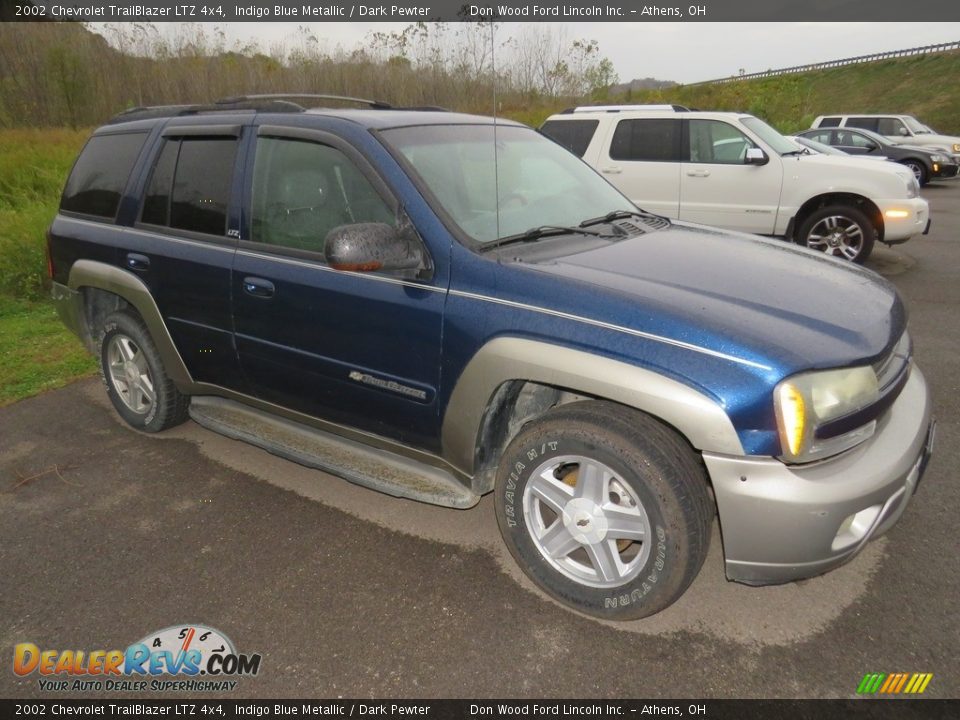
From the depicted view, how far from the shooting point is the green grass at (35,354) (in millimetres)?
5289

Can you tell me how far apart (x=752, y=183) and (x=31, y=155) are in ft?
39.9

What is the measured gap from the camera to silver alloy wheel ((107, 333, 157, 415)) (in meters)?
4.21

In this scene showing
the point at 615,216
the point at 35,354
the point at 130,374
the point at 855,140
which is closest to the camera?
the point at 615,216

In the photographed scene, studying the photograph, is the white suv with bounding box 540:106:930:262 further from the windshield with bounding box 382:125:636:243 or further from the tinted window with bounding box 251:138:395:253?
the tinted window with bounding box 251:138:395:253

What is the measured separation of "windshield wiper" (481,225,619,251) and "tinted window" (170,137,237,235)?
1.49m

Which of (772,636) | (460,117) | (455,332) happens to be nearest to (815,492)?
(772,636)

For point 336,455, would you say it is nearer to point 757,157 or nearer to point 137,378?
point 137,378

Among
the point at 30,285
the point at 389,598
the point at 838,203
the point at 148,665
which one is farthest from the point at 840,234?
the point at 30,285

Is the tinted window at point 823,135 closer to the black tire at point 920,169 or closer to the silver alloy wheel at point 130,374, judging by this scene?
the black tire at point 920,169

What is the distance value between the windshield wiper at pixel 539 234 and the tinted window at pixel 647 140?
6.08 meters

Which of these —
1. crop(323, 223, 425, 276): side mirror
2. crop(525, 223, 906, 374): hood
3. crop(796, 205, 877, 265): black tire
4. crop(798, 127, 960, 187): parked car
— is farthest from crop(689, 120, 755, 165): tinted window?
crop(798, 127, 960, 187): parked car

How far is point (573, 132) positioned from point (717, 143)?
1.87 metres

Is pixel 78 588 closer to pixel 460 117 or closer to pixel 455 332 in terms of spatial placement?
pixel 455 332

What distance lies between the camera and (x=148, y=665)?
2.52 metres
